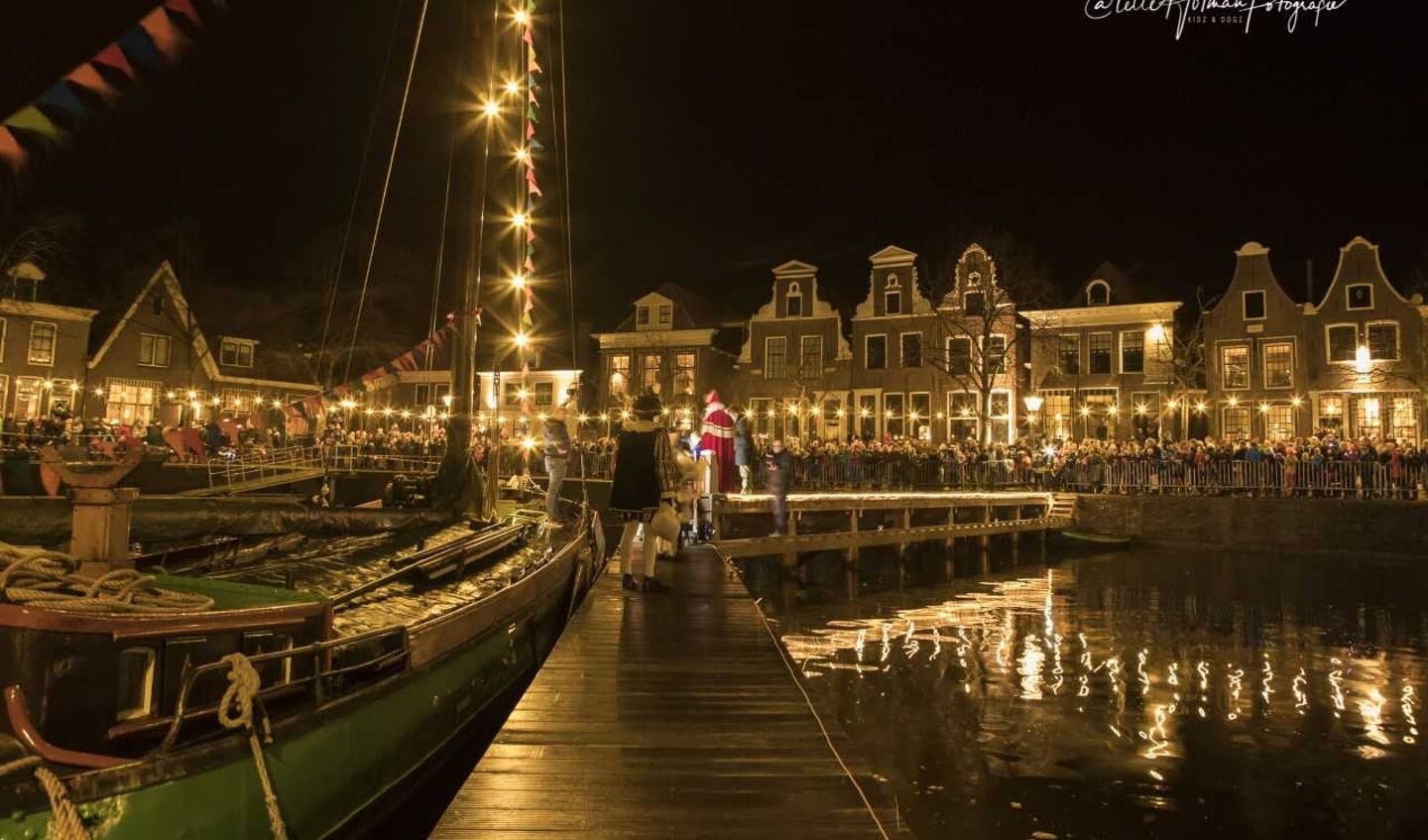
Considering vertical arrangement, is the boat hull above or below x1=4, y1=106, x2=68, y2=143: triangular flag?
below

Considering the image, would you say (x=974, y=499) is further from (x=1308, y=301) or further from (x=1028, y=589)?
(x=1308, y=301)

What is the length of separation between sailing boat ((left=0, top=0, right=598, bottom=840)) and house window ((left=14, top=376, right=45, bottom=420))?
37.4 meters

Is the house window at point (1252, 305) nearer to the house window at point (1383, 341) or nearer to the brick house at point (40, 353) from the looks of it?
the house window at point (1383, 341)

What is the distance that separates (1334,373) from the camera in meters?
34.9

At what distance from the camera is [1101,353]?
1521 inches

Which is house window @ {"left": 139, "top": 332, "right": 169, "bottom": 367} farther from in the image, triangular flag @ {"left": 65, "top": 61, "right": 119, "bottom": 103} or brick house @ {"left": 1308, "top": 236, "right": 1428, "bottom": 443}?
brick house @ {"left": 1308, "top": 236, "right": 1428, "bottom": 443}

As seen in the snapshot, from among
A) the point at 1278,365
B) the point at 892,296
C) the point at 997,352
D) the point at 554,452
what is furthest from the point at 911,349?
the point at 554,452

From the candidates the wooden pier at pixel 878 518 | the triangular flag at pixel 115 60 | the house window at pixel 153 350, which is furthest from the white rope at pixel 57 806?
the house window at pixel 153 350

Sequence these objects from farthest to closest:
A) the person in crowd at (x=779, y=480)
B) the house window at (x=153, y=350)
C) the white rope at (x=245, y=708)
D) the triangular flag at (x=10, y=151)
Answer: the house window at (x=153, y=350)
the person in crowd at (x=779, y=480)
the triangular flag at (x=10, y=151)
the white rope at (x=245, y=708)

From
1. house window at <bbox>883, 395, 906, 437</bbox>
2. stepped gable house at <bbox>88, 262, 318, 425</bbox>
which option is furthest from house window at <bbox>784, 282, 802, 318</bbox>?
stepped gable house at <bbox>88, 262, 318, 425</bbox>

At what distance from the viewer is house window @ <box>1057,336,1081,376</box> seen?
128 ft

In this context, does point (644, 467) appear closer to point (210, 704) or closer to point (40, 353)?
point (210, 704)

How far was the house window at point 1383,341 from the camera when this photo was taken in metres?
34.0

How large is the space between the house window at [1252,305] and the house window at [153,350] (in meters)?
47.7
